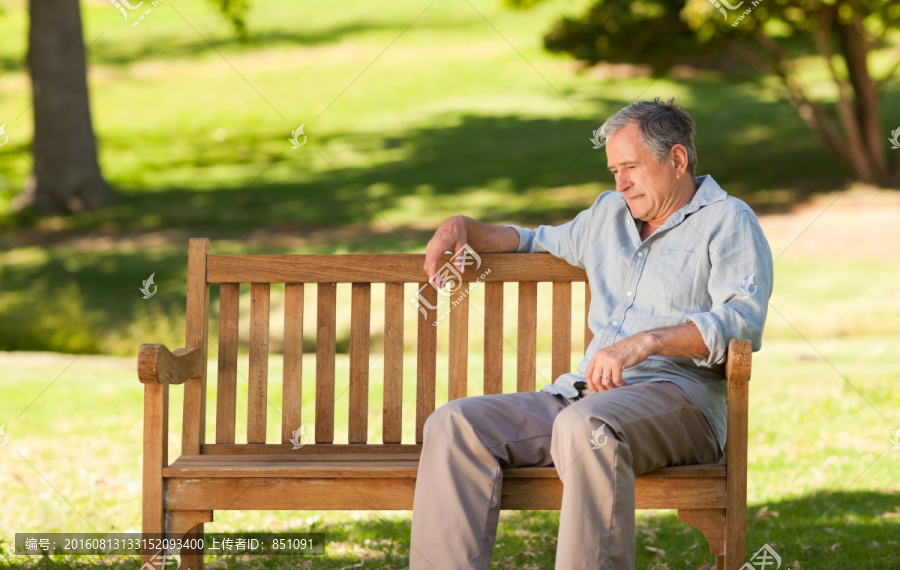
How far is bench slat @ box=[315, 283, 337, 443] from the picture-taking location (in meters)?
3.37

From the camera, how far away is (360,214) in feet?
47.5

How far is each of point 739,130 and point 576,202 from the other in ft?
18.4

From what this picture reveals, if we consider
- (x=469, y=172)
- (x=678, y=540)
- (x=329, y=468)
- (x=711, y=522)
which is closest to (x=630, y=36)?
(x=469, y=172)

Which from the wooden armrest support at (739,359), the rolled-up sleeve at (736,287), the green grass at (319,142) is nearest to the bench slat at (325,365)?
the rolled-up sleeve at (736,287)

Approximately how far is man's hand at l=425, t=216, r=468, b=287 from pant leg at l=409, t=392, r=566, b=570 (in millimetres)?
488

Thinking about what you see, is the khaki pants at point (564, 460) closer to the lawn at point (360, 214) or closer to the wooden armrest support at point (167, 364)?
the wooden armrest support at point (167, 364)

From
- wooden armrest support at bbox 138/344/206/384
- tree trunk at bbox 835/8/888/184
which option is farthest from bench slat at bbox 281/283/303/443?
tree trunk at bbox 835/8/888/184

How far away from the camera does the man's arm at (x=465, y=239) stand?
3201 millimetres

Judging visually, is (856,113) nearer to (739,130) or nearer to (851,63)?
(851,63)

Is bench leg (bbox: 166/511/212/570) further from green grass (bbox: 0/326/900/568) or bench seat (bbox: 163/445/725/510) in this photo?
green grass (bbox: 0/326/900/568)

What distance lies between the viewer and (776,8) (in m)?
12.2

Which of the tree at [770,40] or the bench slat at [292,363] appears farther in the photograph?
the tree at [770,40]

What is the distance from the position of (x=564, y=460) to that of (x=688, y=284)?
703 millimetres

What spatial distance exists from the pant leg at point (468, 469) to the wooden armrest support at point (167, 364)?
779 mm
